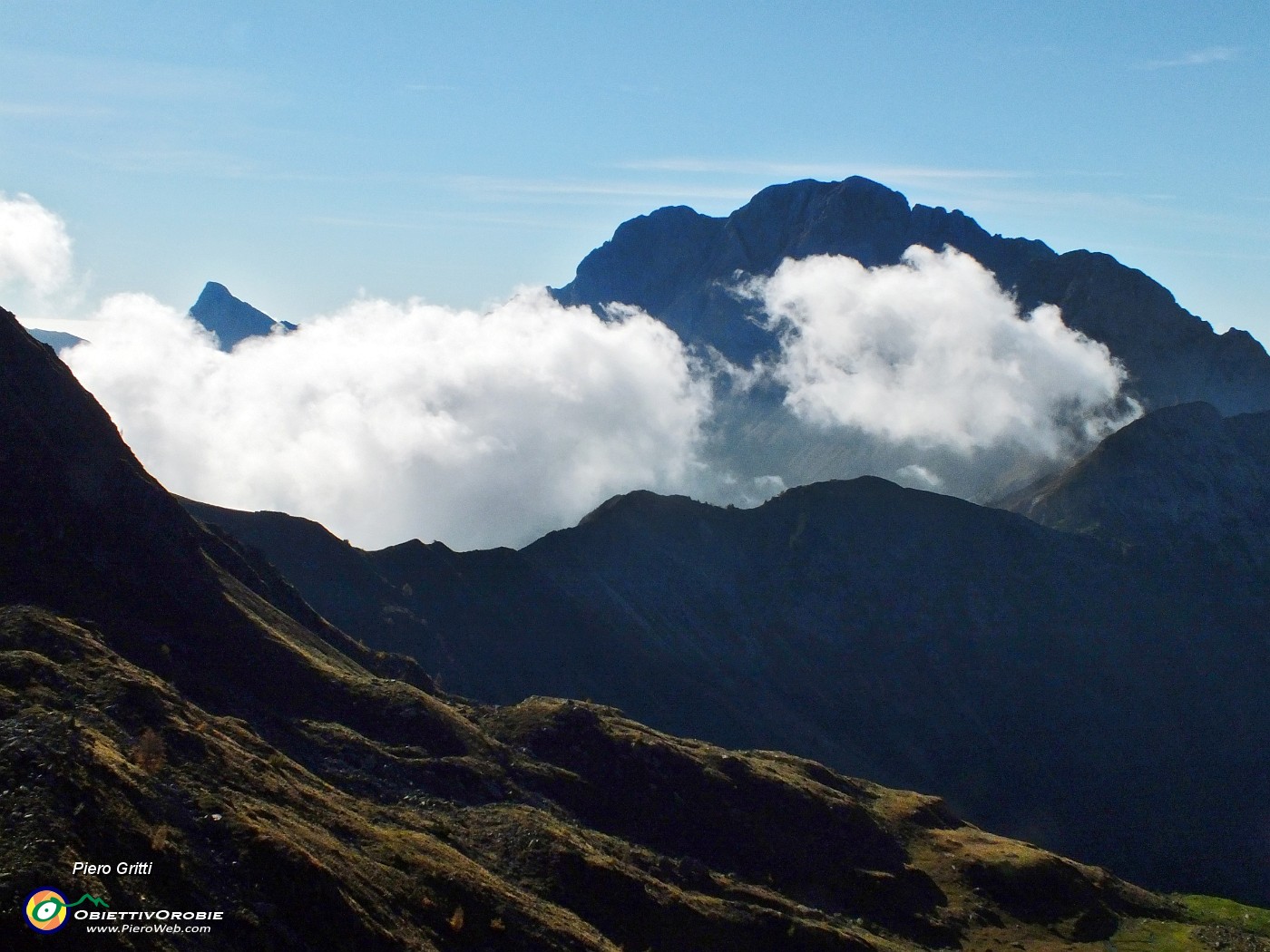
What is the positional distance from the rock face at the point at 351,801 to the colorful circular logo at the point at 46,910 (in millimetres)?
326

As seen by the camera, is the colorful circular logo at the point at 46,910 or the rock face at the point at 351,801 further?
the rock face at the point at 351,801

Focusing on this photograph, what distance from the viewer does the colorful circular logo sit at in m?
37.5

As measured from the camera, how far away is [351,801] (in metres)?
70.6

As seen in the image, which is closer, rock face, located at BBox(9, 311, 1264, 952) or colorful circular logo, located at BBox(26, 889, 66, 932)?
colorful circular logo, located at BBox(26, 889, 66, 932)

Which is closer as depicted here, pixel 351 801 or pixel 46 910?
pixel 46 910

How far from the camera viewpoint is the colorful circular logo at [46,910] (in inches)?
1475

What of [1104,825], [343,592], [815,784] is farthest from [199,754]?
[1104,825]

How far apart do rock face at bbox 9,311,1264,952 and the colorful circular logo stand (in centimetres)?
33

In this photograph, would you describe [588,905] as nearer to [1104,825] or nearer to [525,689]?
[525,689]

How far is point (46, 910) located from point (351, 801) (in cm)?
3325

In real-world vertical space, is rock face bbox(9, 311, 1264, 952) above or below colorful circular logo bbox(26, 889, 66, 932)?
above

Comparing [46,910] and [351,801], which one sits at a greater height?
[351,801]

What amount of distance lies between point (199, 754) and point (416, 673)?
6778cm

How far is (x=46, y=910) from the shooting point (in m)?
37.9
